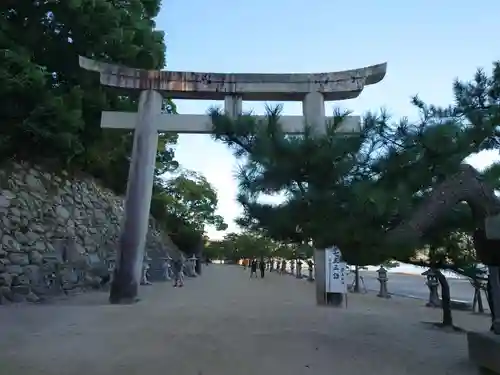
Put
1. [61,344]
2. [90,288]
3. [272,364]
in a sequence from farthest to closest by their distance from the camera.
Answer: [90,288]
[61,344]
[272,364]

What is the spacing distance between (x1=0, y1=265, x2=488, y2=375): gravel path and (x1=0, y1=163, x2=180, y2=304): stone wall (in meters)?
1.57

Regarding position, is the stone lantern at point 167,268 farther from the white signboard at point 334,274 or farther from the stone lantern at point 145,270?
the white signboard at point 334,274

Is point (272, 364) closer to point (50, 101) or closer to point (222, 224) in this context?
point (50, 101)

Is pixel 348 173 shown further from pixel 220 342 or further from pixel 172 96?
pixel 172 96

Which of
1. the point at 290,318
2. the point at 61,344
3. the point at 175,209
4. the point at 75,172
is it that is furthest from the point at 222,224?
A: the point at 61,344

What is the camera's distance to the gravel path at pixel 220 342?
4.66 m

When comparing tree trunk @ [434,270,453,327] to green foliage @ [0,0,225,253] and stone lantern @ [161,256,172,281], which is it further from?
stone lantern @ [161,256,172,281]

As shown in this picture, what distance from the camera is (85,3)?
35.3ft

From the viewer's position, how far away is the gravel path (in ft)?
15.3

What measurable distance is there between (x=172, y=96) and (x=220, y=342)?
20.6 ft

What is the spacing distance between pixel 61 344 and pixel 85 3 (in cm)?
816

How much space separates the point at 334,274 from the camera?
10.0 meters

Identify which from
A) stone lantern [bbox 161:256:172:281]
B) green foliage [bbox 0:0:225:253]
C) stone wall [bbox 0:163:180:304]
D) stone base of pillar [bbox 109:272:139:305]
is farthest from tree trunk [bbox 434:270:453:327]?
stone lantern [bbox 161:256:172:281]

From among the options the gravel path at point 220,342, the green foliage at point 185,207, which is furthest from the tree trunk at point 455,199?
the green foliage at point 185,207
